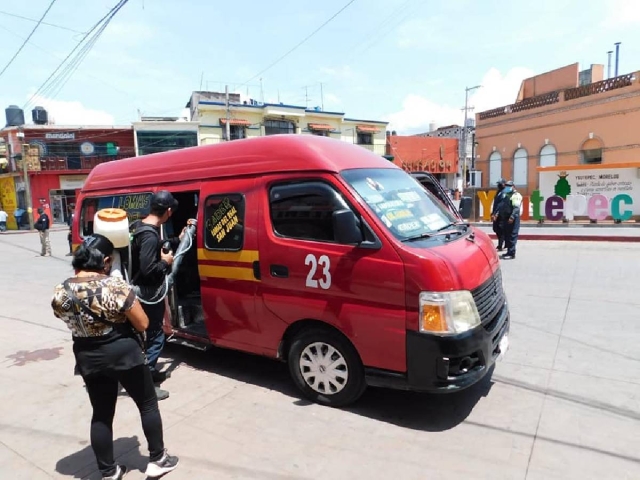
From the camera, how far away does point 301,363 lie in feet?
12.5

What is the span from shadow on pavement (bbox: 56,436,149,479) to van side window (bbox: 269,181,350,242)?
200 cm

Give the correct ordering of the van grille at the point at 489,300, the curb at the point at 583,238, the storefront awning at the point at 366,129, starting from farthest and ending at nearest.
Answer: the storefront awning at the point at 366,129
the curb at the point at 583,238
the van grille at the point at 489,300

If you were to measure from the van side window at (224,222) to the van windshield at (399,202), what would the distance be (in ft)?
3.70

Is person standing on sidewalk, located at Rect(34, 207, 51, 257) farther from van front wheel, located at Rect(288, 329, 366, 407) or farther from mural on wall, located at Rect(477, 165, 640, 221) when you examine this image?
mural on wall, located at Rect(477, 165, 640, 221)

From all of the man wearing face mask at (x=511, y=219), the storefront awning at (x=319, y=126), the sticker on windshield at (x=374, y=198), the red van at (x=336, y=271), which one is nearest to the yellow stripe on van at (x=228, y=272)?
the red van at (x=336, y=271)

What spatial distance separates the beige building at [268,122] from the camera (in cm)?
3447

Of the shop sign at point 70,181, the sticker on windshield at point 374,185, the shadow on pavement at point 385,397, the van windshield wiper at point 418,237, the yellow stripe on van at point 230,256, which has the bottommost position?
the shadow on pavement at point 385,397

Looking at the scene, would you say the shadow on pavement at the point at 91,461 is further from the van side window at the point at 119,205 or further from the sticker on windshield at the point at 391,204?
the sticker on windshield at the point at 391,204

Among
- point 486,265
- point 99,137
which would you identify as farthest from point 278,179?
point 99,137

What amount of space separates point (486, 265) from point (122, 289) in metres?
2.82

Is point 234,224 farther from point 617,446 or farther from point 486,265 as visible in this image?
point 617,446

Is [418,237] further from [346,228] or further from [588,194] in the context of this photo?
[588,194]

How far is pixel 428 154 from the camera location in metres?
43.2

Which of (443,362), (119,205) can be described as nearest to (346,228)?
(443,362)
